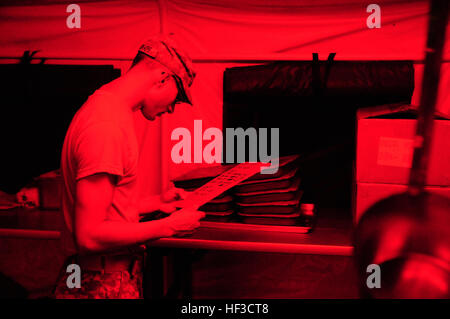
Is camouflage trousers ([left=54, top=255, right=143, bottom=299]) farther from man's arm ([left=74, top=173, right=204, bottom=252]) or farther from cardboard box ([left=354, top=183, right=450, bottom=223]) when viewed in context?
cardboard box ([left=354, top=183, right=450, bottom=223])

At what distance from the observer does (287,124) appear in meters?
1.67

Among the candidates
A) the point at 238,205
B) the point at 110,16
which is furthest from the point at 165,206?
the point at 110,16

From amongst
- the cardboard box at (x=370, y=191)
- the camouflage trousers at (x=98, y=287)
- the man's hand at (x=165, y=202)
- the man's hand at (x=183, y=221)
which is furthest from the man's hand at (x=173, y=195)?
the cardboard box at (x=370, y=191)

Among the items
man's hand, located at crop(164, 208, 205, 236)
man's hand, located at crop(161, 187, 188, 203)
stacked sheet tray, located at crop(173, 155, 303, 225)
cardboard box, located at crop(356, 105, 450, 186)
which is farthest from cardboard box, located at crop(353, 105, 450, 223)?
man's hand, located at crop(161, 187, 188, 203)

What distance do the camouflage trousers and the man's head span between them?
1.55 feet

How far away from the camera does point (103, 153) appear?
89cm

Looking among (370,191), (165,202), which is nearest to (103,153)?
(165,202)

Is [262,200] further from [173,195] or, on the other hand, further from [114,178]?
[114,178]

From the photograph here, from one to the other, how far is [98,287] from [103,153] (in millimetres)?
410

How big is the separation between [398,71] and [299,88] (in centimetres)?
38

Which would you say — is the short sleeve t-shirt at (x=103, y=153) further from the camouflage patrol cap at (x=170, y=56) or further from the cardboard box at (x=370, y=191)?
the cardboard box at (x=370, y=191)

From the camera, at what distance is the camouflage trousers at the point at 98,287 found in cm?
105

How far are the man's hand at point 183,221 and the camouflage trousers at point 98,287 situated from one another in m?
0.19
